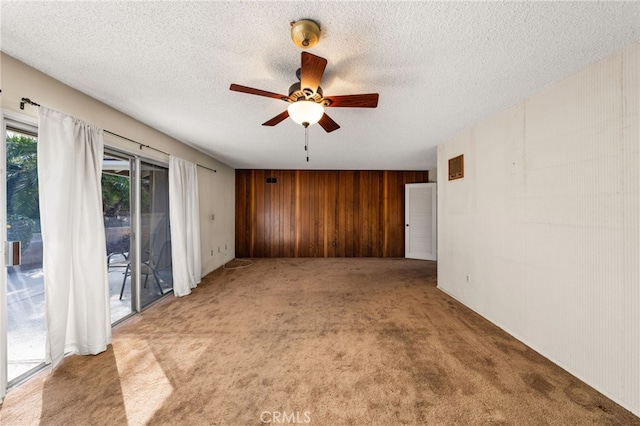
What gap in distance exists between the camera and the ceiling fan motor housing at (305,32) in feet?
4.14

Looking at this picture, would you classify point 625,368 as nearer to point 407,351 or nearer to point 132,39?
point 407,351

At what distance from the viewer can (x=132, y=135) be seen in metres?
2.68

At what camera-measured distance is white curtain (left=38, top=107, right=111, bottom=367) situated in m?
1.81

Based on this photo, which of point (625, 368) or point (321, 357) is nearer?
point (625, 368)

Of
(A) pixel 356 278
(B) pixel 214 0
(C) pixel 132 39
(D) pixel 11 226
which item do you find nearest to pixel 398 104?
(B) pixel 214 0

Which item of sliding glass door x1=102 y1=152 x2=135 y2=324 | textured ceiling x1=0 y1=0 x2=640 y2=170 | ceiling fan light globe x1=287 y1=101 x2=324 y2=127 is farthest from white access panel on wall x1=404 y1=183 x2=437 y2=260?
sliding glass door x1=102 y1=152 x2=135 y2=324

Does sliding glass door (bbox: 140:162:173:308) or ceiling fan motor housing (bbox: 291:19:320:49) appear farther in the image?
sliding glass door (bbox: 140:162:173:308)

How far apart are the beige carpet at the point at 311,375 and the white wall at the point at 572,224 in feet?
0.80

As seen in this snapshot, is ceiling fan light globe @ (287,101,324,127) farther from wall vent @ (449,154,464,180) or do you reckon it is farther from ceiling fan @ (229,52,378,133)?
wall vent @ (449,154,464,180)

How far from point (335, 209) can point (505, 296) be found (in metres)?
4.12

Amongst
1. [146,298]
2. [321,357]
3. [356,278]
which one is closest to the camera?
[321,357]

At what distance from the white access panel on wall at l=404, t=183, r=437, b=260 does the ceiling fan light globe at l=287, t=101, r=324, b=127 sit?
4811 millimetres

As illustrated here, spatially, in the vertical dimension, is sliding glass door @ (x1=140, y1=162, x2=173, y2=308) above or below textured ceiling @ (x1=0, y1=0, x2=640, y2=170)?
below

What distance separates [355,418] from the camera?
1.42 metres
